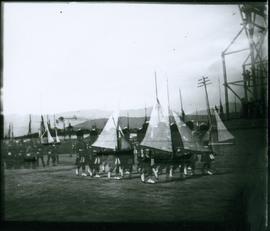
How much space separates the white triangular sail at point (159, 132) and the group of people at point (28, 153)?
109 centimetres

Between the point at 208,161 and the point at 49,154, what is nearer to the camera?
the point at 208,161

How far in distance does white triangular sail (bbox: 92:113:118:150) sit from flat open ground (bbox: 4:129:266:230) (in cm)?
40

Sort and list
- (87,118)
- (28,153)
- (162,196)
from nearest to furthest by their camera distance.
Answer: (162,196)
(87,118)
(28,153)

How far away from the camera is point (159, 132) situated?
3588 millimetres

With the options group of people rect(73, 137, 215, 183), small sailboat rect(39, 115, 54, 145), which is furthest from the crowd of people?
small sailboat rect(39, 115, 54, 145)

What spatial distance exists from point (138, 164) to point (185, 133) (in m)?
0.64

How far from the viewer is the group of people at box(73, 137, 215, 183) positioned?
11.7 feet

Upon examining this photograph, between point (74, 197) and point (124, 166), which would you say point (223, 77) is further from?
point (74, 197)

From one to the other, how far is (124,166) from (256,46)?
1.96m

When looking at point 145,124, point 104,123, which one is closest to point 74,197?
point 104,123

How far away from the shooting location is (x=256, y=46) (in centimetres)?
344

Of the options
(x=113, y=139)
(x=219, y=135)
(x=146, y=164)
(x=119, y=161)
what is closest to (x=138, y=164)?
(x=146, y=164)

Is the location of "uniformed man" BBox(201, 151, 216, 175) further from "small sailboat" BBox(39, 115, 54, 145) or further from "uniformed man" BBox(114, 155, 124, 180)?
"small sailboat" BBox(39, 115, 54, 145)

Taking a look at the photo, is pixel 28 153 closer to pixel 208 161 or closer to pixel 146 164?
pixel 146 164
